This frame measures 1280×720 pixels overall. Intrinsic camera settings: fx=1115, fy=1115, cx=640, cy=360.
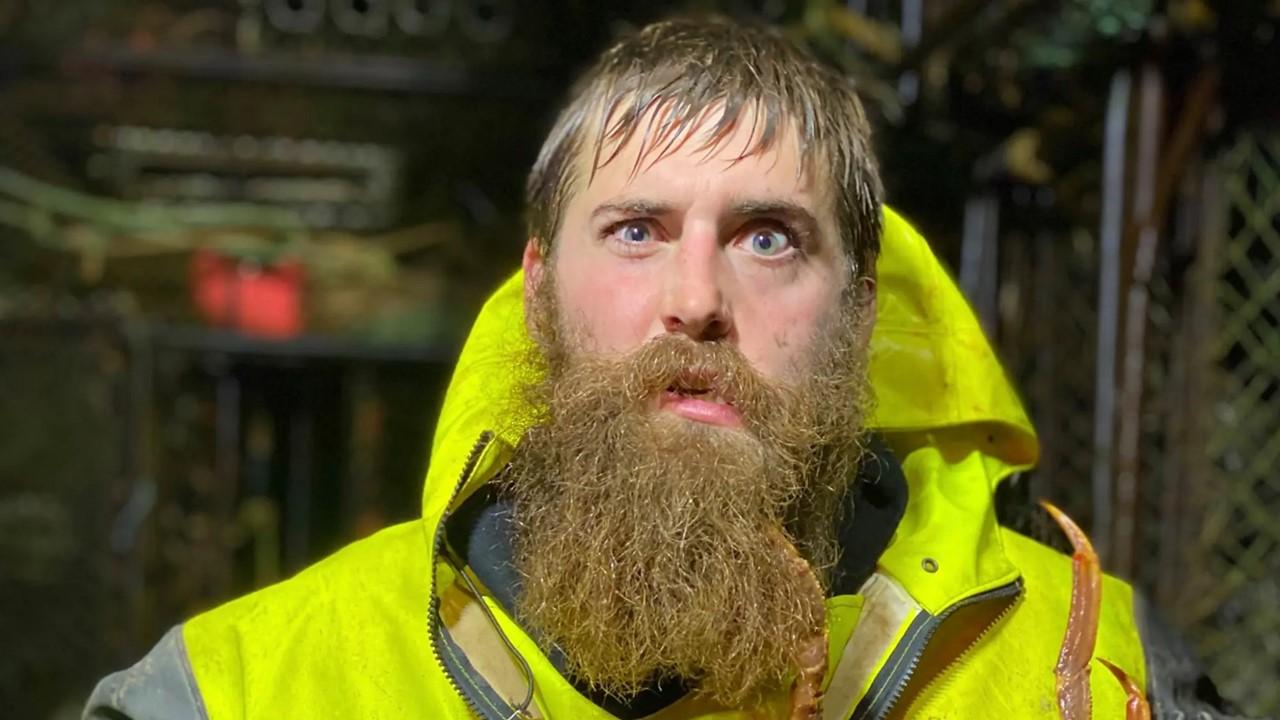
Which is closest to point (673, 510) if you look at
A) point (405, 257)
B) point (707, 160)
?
point (707, 160)

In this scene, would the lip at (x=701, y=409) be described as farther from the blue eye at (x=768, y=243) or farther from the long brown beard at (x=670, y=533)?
the blue eye at (x=768, y=243)

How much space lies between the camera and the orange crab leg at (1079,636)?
0.83m

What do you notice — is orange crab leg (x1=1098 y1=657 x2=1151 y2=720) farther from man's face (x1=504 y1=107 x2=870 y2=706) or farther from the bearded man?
man's face (x1=504 y1=107 x2=870 y2=706)

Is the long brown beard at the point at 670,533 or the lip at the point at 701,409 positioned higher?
the lip at the point at 701,409

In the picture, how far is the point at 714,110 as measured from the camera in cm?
79

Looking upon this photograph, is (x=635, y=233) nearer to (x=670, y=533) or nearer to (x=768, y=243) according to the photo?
(x=768, y=243)

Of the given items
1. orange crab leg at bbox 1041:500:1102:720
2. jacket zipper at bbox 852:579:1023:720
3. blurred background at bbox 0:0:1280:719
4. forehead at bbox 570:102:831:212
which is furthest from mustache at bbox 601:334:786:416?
blurred background at bbox 0:0:1280:719

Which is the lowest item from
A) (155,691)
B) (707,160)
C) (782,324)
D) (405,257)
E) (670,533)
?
(405,257)

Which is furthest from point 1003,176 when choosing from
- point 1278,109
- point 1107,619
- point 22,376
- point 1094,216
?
point 22,376

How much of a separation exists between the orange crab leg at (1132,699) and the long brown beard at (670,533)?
26 centimetres

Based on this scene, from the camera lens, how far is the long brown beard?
74 cm

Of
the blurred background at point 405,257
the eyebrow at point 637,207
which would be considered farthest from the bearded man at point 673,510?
the blurred background at point 405,257

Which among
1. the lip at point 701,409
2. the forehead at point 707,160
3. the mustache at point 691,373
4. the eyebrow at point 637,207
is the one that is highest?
the forehead at point 707,160

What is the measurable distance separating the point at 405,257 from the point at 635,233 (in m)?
1.69
